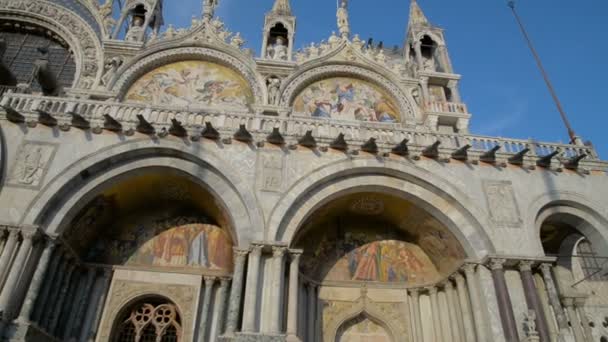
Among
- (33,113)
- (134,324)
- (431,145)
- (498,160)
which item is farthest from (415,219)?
(33,113)

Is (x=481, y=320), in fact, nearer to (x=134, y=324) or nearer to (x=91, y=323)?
(x=134, y=324)

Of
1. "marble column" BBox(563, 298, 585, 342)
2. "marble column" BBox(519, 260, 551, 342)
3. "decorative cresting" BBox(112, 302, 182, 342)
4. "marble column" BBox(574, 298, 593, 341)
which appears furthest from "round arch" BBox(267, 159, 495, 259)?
"marble column" BBox(574, 298, 593, 341)

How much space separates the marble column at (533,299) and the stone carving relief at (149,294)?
7458mm

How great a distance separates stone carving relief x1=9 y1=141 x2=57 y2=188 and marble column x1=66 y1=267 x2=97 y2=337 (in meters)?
2.47

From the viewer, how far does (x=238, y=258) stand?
8430 mm

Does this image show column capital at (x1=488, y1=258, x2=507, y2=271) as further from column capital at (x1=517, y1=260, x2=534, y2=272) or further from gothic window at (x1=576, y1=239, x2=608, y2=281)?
gothic window at (x1=576, y1=239, x2=608, y2=281)

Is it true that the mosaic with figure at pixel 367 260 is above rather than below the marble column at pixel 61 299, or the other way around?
above

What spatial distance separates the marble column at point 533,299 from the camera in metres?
8.05

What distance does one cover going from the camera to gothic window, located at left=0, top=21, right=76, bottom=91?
1406 centimetres

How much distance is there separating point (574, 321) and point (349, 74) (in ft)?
33.0

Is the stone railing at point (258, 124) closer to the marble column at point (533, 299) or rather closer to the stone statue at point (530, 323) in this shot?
the marble column at point (533, 299)

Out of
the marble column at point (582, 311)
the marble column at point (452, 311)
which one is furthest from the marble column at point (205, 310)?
the marble column at point (582, 311)

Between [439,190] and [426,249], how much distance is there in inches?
78.6

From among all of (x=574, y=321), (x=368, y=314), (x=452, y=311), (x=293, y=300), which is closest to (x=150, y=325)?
(x=293, y=300)
